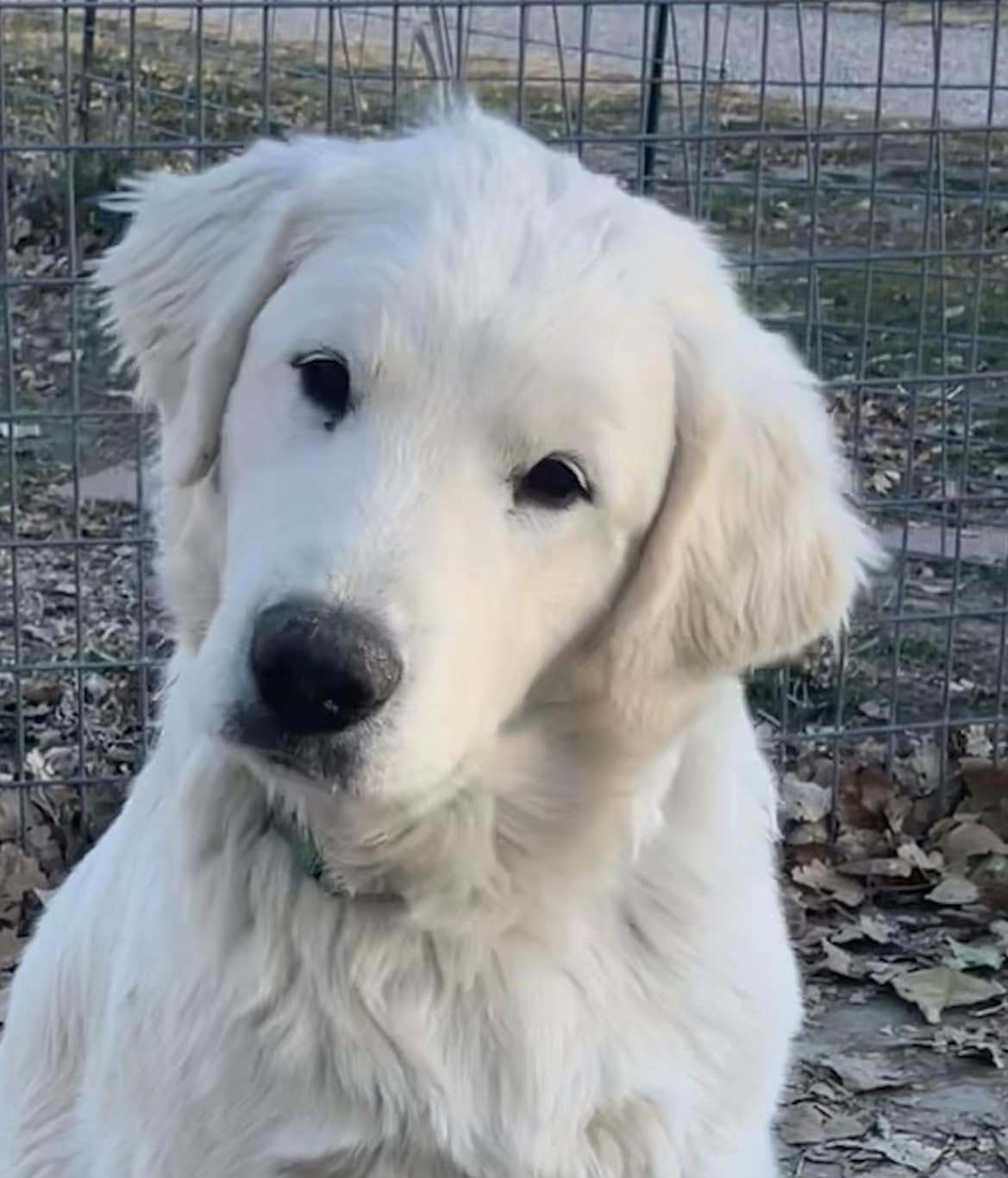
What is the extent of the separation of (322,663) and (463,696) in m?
0.23

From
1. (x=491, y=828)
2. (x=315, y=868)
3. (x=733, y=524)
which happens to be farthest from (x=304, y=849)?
(x=733, y=524)

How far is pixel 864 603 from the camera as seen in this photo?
5.28 meters

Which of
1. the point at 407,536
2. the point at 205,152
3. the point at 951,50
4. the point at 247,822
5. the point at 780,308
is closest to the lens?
the point at 407,536

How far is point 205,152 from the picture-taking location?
4613mm

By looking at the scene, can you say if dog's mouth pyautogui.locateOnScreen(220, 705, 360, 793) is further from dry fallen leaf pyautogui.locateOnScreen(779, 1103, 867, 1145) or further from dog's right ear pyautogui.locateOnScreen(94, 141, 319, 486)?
dry fallen leaf pyautogui.locateOnScreen(779, 1103, 867, 1145)

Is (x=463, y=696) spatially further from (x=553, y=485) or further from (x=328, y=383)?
(x=328, y=383)

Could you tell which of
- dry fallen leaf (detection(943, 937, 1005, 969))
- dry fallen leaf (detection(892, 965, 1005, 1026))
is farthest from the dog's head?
dry fallen leaf (detection(943, 937, 1005, 969))

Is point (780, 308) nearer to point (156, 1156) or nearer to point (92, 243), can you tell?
point (92, 243)

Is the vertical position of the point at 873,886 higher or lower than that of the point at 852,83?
lower

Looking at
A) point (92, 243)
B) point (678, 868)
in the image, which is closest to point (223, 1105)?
point (678, 868)

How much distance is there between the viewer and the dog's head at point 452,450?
8.04 ft

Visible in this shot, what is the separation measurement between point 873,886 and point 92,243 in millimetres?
3531

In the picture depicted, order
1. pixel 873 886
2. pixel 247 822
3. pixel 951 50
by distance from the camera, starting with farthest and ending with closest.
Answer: pixel 951 50, pixel 873 886, pixel 247 822

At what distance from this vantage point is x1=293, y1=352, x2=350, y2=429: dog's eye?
2.56 m
